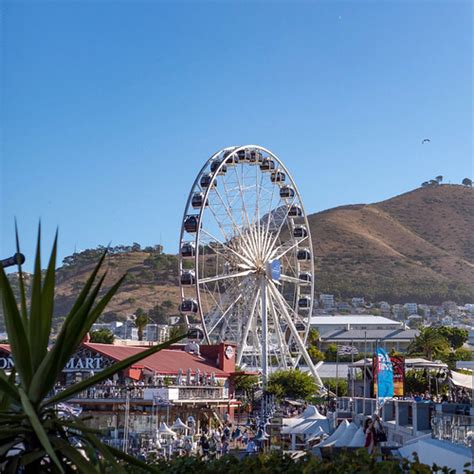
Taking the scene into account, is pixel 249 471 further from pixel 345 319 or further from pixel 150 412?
pixel 345 319

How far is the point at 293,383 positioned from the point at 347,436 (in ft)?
126

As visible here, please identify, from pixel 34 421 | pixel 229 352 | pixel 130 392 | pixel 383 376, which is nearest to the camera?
pixel 34 421

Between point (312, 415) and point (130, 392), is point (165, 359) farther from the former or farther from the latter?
point (312, 415)

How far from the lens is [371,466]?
7.21 metres

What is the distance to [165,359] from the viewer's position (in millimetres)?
56094

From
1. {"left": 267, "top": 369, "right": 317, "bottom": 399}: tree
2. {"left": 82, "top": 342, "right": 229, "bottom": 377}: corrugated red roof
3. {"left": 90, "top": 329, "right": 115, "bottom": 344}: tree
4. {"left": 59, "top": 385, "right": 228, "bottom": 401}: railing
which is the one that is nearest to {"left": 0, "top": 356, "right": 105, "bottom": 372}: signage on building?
{"left": 82, "top": 342, "right": 229, "bottom": 377}: corrugated red roof

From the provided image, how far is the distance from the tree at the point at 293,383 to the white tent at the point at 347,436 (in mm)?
36470

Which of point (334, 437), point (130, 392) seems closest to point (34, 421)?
point (334, 437)

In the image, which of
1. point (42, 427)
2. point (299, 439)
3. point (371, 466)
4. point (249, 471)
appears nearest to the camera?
point (42, 427)

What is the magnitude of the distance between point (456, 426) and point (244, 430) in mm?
32749

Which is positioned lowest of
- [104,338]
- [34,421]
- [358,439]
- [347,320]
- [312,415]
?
[312,415]

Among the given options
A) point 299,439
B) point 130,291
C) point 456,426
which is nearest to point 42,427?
point 456,426

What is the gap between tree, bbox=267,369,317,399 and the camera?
62938 mm

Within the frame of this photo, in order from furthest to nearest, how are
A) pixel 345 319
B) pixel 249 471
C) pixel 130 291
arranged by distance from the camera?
pixel 130 291 → pixel 345 319 → pixel 249 471
